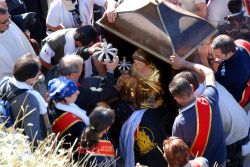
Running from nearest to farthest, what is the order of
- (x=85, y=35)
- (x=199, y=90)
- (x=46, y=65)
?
1. (x=199, y=90)
2. (x=85, y=35)
3. (x=46, y=65)

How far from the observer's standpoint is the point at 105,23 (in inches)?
170

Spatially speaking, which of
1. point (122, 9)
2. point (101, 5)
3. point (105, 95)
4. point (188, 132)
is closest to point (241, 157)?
point (188, 132)

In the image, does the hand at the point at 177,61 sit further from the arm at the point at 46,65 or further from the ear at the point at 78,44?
the arm at the point at 46,65

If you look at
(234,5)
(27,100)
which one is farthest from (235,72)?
(27,100)

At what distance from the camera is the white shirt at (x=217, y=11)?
555cm

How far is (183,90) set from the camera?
359 cm

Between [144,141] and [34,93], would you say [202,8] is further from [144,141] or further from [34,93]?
[34,93]

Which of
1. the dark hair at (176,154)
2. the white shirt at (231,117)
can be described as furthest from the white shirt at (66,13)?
the dark hair at (176,154)

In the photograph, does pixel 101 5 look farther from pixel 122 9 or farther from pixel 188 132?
pixel 188 132

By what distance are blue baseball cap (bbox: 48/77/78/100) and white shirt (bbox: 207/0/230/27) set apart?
233cm

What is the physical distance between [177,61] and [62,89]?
93 cm

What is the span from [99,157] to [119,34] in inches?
44.7

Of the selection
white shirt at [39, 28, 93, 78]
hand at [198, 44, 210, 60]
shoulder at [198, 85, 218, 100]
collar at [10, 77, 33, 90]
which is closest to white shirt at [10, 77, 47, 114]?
collar at [10, 77, 33, 90]

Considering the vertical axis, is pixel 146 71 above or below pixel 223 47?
below
